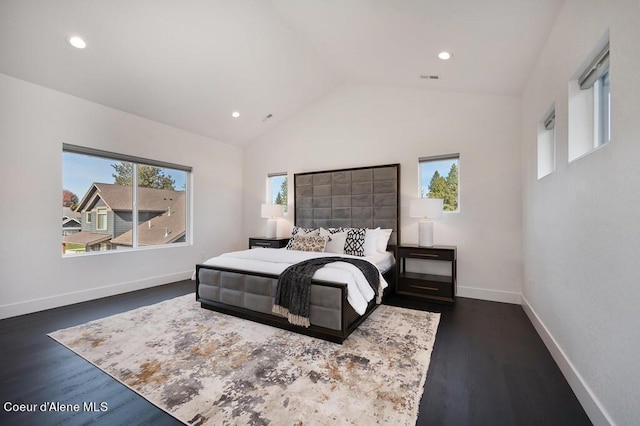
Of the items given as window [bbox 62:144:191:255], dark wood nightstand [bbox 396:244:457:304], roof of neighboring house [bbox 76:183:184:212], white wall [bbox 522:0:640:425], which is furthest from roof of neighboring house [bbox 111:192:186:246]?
white wall [bbox 522:0:640:425]

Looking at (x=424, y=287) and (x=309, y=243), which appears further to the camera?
(x=309, y=243)

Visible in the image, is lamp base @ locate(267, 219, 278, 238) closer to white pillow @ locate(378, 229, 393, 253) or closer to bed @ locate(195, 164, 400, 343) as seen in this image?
bed @ locate(195, 164, 400, 343)

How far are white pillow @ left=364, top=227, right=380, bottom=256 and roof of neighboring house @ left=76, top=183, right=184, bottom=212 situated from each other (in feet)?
11.8

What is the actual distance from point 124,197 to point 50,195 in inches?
37.6

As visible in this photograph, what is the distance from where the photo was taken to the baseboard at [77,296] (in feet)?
10.8

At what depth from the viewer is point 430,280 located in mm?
3971

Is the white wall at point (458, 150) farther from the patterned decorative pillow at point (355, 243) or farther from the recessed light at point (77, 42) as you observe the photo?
the recessed light at point (77, 42)

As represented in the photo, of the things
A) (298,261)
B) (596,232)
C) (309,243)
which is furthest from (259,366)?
(596,232)

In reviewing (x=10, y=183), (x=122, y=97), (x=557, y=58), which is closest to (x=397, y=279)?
(x=557, y=58)

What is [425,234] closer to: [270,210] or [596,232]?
[596,232]

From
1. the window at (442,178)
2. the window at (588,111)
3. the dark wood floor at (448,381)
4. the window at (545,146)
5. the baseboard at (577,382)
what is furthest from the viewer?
the window at (442,178)

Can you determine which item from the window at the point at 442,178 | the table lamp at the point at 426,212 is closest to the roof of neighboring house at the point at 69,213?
the table lamp at the point at 426,212

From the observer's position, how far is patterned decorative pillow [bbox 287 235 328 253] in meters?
4.08

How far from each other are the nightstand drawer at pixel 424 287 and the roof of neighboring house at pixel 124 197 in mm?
4272
